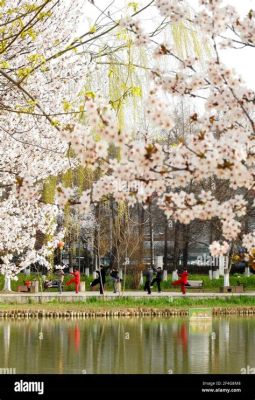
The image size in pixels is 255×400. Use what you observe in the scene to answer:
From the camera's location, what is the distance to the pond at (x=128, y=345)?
16547 millimetres

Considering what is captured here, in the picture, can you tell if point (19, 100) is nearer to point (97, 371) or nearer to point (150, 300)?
point (97, 371)

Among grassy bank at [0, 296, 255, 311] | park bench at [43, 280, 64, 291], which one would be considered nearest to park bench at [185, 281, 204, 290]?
park bench at [43, 280, 64, 291]

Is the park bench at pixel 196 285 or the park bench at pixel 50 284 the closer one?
the park bench at pixel 50 284

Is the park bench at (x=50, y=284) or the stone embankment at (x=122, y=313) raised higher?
the park bench at (x=50, y=284)

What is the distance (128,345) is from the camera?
66.7 ft

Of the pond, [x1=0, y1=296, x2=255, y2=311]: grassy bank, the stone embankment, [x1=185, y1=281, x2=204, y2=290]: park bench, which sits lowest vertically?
the pond

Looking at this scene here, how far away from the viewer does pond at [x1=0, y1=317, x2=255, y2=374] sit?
1655 centimetres

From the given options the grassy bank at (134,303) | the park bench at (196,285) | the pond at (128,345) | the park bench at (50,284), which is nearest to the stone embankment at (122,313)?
the grassy bank at (134,303)

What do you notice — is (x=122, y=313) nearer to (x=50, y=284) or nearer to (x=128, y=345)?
(x=128, y=345)

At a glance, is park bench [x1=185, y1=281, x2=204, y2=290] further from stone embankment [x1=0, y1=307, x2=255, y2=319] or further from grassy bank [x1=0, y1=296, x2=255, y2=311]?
stone embankment [x1=0, y1=307, x2=255, y2=319]

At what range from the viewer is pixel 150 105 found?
15.0ft

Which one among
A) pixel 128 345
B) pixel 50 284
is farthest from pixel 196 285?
pixel 128 345

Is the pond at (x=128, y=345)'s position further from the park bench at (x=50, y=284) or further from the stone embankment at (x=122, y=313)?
the park bench at (x=50, y=284)

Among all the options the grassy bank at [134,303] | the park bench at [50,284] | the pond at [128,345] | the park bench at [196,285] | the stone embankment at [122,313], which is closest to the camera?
the pond at [128,345]
